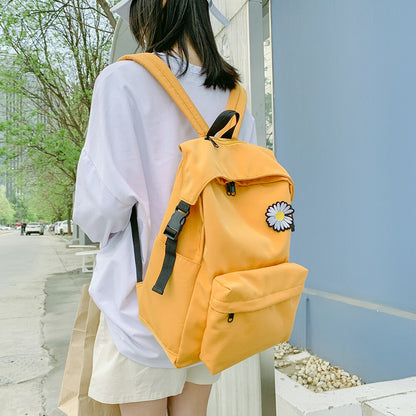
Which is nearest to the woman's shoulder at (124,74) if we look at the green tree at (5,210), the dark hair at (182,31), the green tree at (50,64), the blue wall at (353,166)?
the dark hair at (182,31)

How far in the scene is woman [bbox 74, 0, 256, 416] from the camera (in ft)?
3.18

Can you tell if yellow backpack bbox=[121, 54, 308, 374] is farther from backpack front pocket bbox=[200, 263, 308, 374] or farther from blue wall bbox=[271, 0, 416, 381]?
blue wall bbox=[271, 0, 416, 381]

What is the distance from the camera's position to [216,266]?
2.88ft

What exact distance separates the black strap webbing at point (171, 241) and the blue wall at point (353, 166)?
2.09 m

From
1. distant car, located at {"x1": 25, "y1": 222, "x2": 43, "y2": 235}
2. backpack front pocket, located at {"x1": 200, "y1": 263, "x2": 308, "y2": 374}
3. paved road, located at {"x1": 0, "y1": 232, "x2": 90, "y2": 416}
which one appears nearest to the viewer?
backpack front pocket, located at {"x1": 200, "y1": 263, "x2": 308, "y2": 374}

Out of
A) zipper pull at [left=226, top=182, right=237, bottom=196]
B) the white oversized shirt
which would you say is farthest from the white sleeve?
zipper pull at [left=226, top=182, right=237, bottom=196]

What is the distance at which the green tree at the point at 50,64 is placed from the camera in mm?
9094

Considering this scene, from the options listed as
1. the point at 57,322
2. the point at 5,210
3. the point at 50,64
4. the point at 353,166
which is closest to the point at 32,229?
the point at 50,64

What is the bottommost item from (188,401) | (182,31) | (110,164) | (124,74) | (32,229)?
(32,229)

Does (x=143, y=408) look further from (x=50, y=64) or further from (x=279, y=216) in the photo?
(x=50, y=64)

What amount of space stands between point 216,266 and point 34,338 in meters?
4.18

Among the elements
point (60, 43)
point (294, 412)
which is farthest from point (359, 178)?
point (60, 43)

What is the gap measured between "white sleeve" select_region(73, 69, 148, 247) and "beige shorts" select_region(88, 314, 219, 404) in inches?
12.3

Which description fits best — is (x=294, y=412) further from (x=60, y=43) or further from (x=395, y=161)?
(x=60, y=43)
